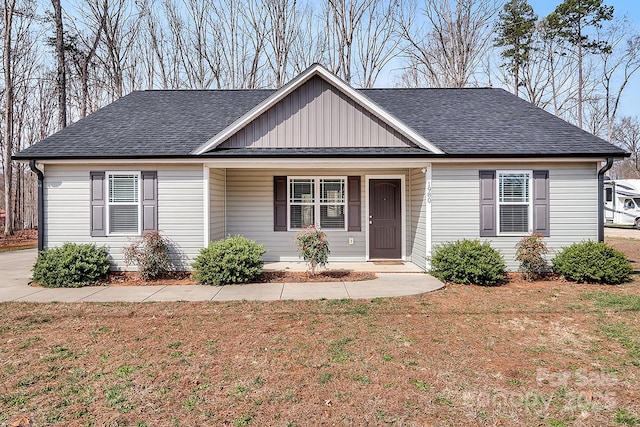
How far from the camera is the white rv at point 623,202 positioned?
21609mm

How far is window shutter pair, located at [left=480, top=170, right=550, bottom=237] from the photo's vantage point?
859 cm

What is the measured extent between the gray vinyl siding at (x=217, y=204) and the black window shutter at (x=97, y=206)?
7.74ft

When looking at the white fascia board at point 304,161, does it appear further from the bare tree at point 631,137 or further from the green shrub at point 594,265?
the bare tree at point 631,137

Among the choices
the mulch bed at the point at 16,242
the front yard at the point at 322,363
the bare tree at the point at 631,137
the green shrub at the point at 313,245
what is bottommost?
the front yard at the point at 322,363

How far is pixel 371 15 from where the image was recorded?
2088cm

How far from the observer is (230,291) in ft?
24.0

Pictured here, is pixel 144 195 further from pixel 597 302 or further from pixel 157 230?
pixel 597 302

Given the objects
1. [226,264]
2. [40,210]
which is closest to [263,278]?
[226,264]

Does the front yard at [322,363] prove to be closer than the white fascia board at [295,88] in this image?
Yes

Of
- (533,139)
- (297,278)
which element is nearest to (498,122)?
(533,139)

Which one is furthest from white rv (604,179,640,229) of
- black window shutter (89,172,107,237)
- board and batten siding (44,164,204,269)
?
black window shutter (89,172,107,237)

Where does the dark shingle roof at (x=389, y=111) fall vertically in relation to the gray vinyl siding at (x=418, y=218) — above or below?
above

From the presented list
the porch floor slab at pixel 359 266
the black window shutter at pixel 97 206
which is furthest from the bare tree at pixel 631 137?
the black window shutter at pixel 97 206

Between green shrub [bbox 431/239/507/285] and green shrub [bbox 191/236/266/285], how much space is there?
4004 millimetres
